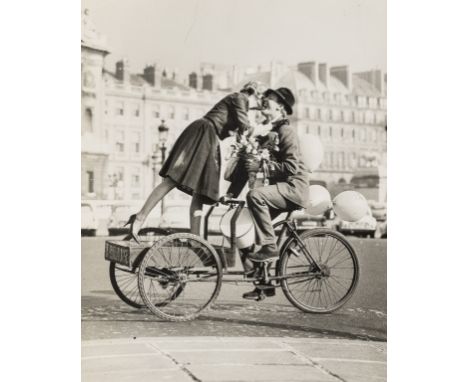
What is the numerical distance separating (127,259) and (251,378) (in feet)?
4.32

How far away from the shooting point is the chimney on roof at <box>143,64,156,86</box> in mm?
7027

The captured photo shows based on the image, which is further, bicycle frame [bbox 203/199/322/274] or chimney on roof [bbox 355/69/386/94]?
chimney on roof [bbox 355/69/386/94]

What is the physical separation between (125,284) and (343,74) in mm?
2453

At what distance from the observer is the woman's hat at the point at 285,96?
7128mm

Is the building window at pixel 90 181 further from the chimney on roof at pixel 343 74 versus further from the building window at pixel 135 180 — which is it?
the chimney on roof at pixel 343 74

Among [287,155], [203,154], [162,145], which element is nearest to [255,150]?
[287,155]

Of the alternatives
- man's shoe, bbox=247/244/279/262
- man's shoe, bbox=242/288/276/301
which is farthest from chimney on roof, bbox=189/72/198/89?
man's shoe, bbox=242/288/276/301

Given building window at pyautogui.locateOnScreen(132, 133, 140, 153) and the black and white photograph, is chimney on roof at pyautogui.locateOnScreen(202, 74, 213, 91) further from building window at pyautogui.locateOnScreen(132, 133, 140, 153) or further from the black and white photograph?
building window at pyautogui.locateOnScreen(132, 133, 140, 153)

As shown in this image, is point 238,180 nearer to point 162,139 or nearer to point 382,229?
point 162,139

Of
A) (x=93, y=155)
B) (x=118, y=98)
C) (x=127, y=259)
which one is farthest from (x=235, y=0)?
(x=127, y=259)

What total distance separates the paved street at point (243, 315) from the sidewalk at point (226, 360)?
0.25ft

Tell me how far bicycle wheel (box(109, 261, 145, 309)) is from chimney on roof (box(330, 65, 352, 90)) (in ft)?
7.53

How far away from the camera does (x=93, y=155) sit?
7027mm
